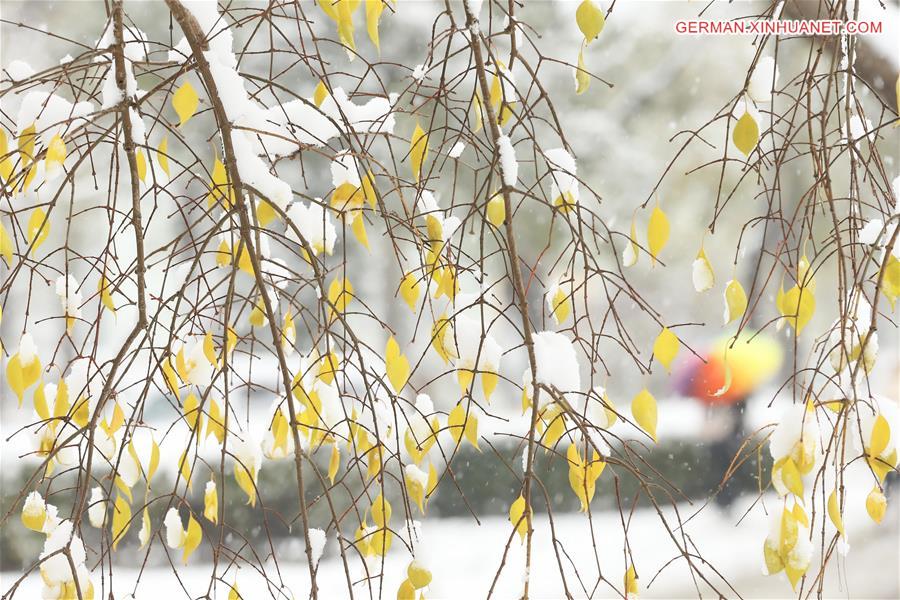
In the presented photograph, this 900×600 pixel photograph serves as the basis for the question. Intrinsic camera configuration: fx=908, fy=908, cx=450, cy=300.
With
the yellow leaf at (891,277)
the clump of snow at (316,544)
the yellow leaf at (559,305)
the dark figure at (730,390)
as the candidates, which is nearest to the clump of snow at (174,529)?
the clump of snow at (316,544)

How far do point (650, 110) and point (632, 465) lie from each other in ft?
15.1

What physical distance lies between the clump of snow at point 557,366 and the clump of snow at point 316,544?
0.68ft

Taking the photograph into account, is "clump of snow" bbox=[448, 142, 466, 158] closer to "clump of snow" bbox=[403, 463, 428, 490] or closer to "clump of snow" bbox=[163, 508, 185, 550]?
"clump of snow" bbox=[403, 463, 428, 490]

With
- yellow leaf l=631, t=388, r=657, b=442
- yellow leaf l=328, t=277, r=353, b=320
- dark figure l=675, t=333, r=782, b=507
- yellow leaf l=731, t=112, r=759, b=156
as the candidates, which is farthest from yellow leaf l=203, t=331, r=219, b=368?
dark figure l=675, t=333, r=782, b=507

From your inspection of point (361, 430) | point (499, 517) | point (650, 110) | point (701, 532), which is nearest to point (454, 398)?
point (499, 517)

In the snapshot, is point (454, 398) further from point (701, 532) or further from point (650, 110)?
point (650, 110)

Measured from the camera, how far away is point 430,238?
76 cm

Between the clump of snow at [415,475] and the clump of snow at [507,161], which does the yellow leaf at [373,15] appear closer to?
the clump of snow at [507,161]

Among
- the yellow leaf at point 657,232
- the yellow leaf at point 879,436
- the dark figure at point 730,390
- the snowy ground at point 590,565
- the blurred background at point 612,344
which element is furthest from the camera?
the dark figure at point 730,390

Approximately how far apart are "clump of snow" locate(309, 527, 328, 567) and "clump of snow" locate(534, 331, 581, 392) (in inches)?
8.2

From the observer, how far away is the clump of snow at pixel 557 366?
712mm

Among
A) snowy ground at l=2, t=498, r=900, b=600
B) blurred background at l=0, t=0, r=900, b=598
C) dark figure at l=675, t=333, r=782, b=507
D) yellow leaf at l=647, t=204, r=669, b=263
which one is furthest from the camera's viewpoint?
dark figure at l=675, t=333, r=782, b=507

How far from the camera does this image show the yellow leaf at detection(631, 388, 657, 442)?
72 centimetres

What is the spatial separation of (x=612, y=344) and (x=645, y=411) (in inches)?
Result: 207
